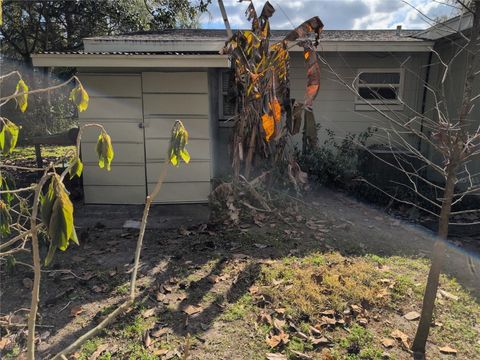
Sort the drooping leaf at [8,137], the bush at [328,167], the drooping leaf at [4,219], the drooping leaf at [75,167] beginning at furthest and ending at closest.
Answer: the bush at [328,167] → the drooping leaf at [4,219] → the drooping leaf at [8,137] → the drooping leaf at [75,167]

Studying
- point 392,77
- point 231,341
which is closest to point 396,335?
point 231,341

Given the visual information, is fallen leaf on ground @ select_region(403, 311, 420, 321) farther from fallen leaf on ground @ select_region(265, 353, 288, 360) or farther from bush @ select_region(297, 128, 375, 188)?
bush @ select_region(297, 128, 375, 188)

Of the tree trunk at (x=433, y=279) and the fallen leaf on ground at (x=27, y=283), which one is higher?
the tree trunk at (x=433, y=279)

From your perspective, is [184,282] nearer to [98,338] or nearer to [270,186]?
[98,338]

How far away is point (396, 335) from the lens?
3.38m

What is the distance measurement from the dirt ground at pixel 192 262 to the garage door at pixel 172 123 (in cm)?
44

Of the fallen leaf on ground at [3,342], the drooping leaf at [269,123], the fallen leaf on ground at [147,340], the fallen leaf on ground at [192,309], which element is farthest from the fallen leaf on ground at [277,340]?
the drooping leaf at [269,123]

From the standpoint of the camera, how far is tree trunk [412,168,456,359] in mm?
2975

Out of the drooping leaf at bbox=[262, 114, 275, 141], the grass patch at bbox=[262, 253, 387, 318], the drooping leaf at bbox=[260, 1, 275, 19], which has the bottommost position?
the grass patch at bbox=[262, 253, 387, 318]

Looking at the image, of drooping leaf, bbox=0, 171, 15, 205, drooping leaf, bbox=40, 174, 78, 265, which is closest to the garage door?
drooping leaf, bbox=0, 171, 15, 205

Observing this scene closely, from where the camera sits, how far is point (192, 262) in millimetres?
4746

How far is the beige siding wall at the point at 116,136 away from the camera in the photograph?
689 centimetres

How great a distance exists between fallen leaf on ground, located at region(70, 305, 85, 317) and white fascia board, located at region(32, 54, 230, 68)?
391cm

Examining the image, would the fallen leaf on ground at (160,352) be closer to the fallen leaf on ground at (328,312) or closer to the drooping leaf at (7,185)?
the fallen leaf on ground at (328,312)
